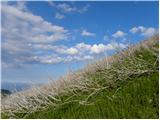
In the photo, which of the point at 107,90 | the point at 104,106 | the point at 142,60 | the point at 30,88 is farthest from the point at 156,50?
the point at 30,88

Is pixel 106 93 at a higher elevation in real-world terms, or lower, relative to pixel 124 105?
higher

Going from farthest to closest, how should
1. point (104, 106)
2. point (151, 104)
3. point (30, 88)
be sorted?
point (30, 88)
point (104, 106)
point (151, 104)

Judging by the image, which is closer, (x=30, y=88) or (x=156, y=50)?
(x=156, y=50)

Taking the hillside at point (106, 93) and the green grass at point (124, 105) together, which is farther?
the hillside at point (106, 93)

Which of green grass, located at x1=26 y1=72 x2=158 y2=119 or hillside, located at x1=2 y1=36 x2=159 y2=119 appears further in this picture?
hillside, located at x1=2 y1=36 x2=159 y2=119

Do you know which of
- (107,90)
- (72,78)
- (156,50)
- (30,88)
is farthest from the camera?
(30,88)

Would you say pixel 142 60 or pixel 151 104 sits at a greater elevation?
pixel 142 60

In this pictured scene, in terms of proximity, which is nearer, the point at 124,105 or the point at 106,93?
the point at 124,105

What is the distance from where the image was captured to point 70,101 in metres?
9.24

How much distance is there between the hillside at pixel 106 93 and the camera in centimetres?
815

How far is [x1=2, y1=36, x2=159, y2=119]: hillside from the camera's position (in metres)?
8.15

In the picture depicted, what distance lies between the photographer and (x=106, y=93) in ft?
29.8

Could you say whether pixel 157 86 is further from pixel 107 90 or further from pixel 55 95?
pixel 55 95

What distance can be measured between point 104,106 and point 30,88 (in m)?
4.33
